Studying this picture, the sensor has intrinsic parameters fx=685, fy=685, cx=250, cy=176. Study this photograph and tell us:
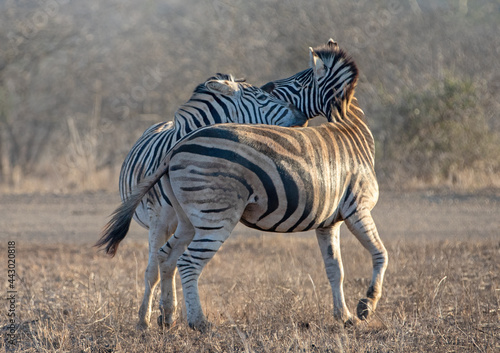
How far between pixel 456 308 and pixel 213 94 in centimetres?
250

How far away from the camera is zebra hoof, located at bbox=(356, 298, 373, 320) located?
4.92 metres

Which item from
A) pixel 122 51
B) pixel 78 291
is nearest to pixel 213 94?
pixel 78 291

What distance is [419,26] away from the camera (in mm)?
20812

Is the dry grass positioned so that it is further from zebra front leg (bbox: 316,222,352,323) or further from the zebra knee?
A: the zebra knee

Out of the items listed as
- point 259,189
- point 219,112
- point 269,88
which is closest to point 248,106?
point 219,112

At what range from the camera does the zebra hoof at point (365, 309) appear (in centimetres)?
492

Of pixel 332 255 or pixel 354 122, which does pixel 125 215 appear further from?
pixel 354 122

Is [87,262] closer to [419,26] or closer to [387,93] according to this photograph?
[387,93]

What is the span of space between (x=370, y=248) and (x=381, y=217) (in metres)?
5.70

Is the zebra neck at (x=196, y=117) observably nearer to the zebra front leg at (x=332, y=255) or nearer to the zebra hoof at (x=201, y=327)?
the zebra front leg at (x=332, y=255)

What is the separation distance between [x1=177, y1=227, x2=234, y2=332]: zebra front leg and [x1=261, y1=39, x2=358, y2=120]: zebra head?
166 centimetres

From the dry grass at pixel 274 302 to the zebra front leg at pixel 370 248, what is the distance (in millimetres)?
161

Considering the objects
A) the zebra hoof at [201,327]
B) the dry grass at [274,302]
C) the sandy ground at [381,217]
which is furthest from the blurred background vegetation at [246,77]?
the zebra hoof at [201,327]

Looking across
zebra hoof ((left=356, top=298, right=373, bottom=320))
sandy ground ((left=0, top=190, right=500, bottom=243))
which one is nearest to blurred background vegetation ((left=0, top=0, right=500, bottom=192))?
sandy ground ((left=0, top=190, right=500, bottom=243))
